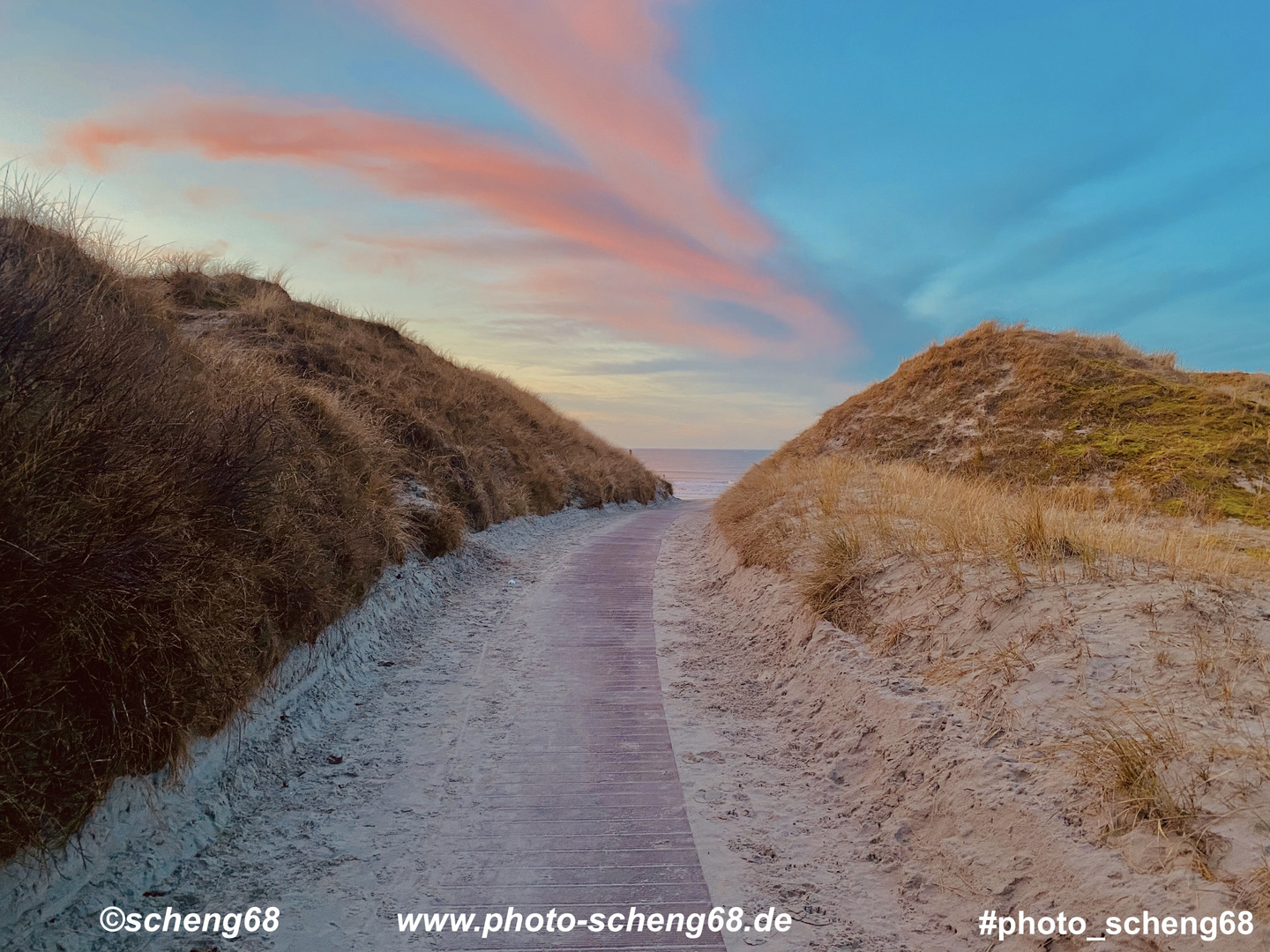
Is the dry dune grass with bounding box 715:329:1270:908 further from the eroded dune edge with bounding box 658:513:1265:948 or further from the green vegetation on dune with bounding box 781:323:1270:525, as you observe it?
the green vegetation on dune with bounding box 781:323:1270:525

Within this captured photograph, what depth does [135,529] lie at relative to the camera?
13.9 ft

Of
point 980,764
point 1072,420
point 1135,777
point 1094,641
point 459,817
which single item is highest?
point 1072,420

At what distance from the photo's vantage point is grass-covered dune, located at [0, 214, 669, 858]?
3510 mm

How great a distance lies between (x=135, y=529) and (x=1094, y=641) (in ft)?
21.8

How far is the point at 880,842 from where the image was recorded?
4312 millimetres

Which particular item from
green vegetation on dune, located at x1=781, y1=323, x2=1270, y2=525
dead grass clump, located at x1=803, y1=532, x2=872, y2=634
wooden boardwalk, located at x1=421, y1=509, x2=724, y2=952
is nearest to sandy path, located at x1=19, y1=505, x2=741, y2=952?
wooden boardwalk, located at x1=421, y1=509, x2=724, y2=952

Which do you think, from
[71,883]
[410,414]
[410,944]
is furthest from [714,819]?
[410,414]

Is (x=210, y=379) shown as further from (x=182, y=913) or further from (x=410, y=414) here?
(x=410, y=414)

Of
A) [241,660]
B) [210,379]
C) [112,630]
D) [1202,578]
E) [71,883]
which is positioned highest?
[210,379]

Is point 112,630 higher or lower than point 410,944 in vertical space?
higher

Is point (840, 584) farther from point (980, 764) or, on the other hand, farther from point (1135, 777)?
point (1135, 777)

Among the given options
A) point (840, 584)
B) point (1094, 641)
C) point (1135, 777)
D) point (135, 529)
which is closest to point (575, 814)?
point (1135, 777)

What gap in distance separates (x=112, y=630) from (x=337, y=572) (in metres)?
3.63

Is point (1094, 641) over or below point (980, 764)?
over
